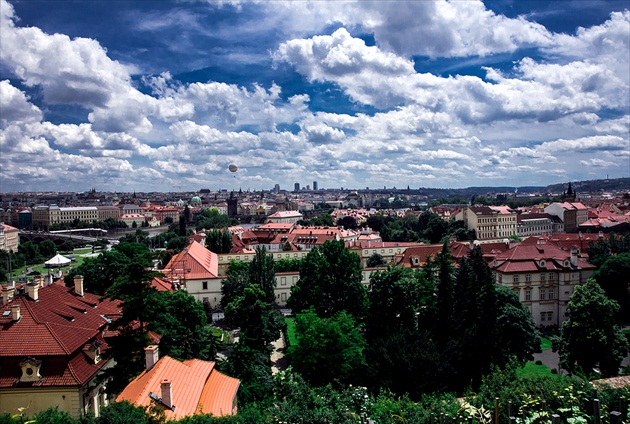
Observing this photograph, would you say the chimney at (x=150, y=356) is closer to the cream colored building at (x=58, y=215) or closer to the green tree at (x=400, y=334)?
the green tree at (x=400, y=334)

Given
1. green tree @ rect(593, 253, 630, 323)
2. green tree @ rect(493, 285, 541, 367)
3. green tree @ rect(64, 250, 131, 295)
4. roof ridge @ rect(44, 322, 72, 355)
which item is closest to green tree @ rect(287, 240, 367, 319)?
green tree @ rect(493, 285, 541, 367)

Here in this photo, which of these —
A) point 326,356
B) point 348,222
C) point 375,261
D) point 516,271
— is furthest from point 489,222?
point 326,356

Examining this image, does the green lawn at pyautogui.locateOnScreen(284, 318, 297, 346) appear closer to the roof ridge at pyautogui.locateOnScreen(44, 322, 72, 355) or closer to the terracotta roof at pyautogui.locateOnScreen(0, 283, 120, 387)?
the terracotta roof at pyautogui.locateOnScreen(0, 283, 120, 387)

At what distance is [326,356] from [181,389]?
11.0 meters

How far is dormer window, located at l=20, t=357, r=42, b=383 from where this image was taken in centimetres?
1800

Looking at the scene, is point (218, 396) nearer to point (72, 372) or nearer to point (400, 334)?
point (72, 372)

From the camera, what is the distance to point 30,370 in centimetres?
1811

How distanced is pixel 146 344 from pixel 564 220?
388 feet

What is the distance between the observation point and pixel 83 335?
20.9 m

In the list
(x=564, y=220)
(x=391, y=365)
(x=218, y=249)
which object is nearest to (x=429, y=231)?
(x=564, y=220)

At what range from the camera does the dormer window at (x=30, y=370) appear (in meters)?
18.0

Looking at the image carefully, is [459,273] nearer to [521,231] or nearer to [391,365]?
[391,365]

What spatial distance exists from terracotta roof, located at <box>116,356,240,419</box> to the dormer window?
12.6ft

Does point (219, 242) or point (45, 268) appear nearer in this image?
point (219, 242)
